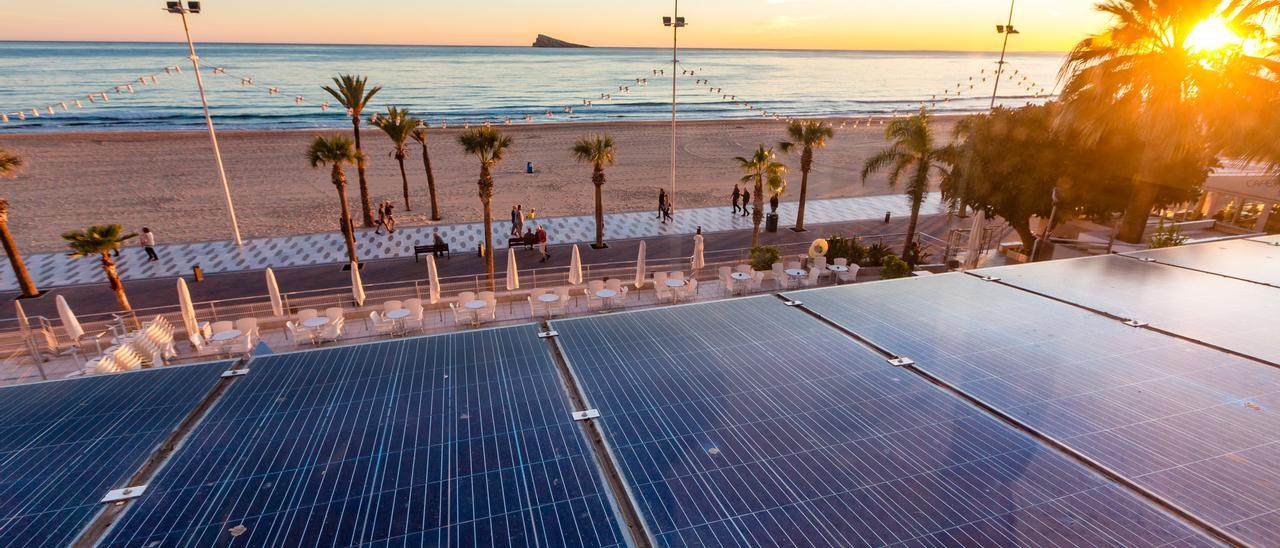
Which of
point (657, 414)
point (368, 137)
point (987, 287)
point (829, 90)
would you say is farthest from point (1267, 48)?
point (829, 90)

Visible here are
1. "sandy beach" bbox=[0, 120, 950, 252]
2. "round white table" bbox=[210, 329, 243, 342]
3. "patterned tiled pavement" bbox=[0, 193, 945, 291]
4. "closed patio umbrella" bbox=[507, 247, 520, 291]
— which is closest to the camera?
"round white table" bbox=[210, 329, 243, 342]

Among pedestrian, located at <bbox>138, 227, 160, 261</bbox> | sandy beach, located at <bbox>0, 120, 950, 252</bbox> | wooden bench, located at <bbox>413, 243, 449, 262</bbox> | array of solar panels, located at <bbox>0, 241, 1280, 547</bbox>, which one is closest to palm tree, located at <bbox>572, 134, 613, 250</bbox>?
wooden bench, located at <bbox>413, 243, 449, 262</bbox>

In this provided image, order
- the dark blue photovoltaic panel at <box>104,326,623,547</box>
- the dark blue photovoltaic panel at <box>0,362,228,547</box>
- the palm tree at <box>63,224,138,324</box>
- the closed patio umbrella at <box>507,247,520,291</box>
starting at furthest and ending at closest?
the closed patio umbrella at <box>507,247,520,291</box>, the palm tree at <box>63,224,138,324</box>, the dark blue photovoltaic panel at <box>0,362,228,547</box>, the dark blue photovoltaic panel at <box>104,326,623,547</box>

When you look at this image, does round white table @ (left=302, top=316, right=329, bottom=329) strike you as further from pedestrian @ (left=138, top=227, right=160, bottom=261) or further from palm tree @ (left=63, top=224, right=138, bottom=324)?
pedestrian @ (left=138, top=227, right=160, bottom=261)

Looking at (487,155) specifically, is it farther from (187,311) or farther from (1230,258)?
(1230,258)

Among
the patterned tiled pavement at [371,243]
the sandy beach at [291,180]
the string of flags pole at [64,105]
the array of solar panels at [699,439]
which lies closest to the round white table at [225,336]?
the array of solar panels at [699,439]

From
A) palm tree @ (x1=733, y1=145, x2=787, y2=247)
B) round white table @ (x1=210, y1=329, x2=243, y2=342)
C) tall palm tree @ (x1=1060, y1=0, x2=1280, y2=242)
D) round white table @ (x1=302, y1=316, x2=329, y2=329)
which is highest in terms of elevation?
tall palm tree @ (x1=1060, y1=0, x2=1280, y2=242)

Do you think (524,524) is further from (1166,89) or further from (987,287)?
(1166,89)

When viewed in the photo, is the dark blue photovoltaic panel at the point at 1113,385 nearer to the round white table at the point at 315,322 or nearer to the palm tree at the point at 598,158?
the round white table at the point at 315,322
